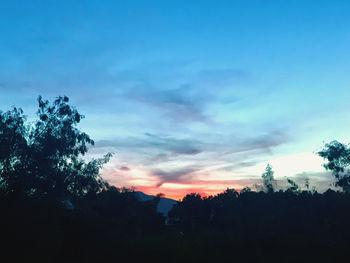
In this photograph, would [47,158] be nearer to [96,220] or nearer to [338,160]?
[96,220]

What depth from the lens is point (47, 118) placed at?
29.9 metres

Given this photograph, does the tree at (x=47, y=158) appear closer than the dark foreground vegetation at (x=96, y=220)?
No

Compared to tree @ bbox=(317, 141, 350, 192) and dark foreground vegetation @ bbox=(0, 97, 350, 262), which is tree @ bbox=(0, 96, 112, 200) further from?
tree @ bbox=(317, 141, 350, 192)

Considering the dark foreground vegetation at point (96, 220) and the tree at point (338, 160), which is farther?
the tree at point (338, 160)

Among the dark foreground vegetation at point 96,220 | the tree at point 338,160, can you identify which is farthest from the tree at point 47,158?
the tree at point 338,160

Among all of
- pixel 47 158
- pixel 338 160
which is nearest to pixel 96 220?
pixel 47 158

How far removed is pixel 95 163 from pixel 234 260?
19582 mm

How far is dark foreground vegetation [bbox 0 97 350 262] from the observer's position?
16172mm

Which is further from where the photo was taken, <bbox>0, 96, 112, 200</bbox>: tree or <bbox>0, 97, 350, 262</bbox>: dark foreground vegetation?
<bbox>0, 96, 112, 200</bbox>: tree

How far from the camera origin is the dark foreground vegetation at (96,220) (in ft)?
53.1

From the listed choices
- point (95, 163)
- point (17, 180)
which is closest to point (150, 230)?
point (95, 163)

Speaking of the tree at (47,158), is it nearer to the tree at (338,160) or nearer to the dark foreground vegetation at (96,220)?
the dark foreground vegetation at (96,220)

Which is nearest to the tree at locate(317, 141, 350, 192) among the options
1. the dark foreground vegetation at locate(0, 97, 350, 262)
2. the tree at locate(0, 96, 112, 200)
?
the dark foreground vegetation at locate(0, 97, 350, 262)

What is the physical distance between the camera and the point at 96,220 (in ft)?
84.2
